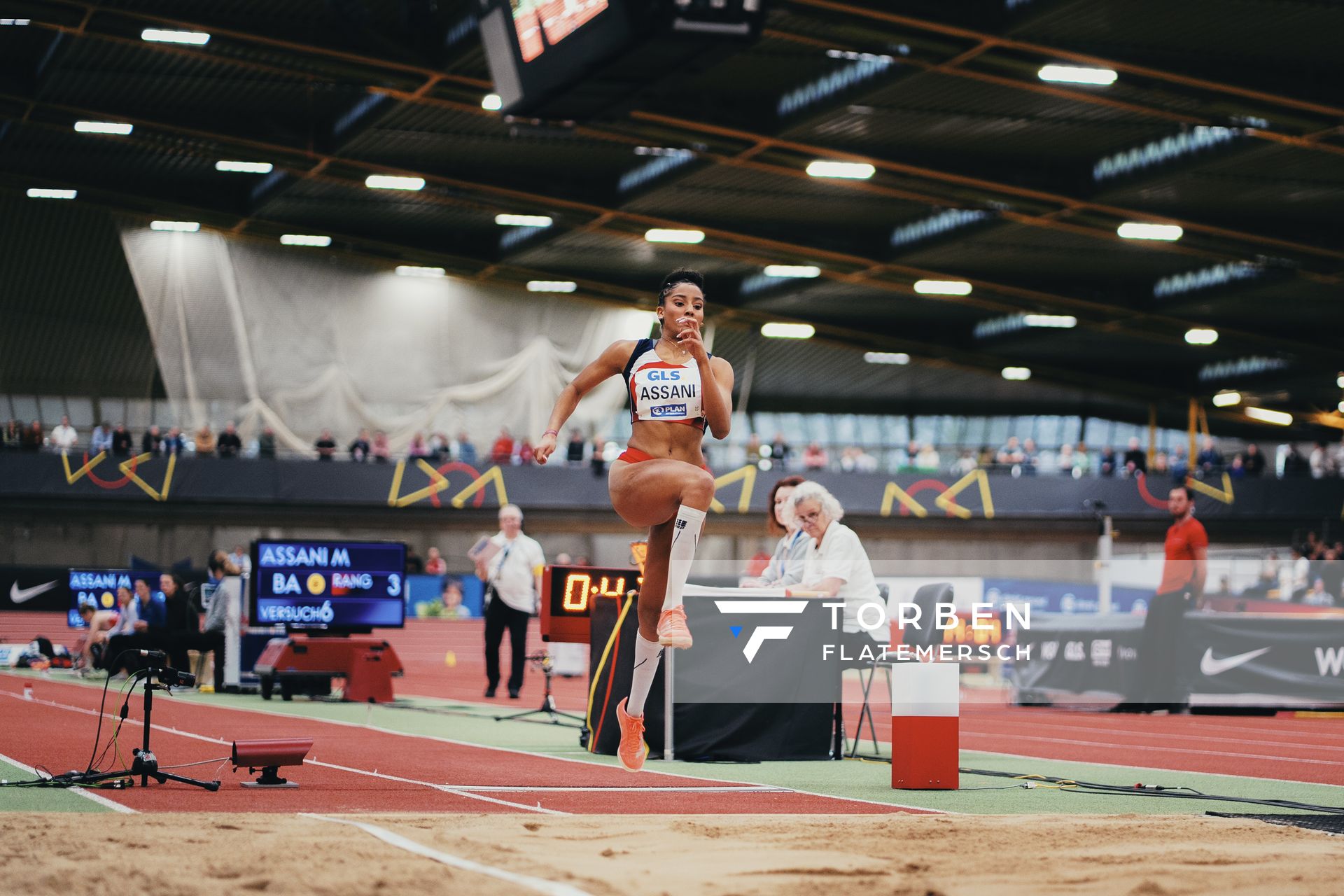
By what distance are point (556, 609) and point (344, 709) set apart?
4.06m

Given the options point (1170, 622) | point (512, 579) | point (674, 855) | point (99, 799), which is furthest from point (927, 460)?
point (674, 855)

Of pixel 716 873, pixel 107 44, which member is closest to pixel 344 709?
pixel 716 873

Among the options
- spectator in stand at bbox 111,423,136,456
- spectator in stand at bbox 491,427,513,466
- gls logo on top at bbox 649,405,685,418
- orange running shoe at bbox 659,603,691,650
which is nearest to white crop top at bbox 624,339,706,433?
gls logo on top at bbox 649,405,685,418

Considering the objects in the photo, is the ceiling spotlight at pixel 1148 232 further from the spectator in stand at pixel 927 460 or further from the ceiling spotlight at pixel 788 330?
the ceiling spotlight at pixel 788 330

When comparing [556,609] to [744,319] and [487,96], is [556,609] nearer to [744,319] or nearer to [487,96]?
[487,96]

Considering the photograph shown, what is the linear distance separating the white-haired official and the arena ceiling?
3.15m

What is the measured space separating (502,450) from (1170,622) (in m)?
21.8

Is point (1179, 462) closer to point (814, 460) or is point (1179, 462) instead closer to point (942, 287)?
point (814, 460)

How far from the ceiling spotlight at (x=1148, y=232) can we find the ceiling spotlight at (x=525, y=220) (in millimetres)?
11768

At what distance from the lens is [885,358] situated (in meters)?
43.4

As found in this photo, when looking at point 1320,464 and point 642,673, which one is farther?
point 1320,464

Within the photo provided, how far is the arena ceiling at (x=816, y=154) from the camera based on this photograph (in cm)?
1972

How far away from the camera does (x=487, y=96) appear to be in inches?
885

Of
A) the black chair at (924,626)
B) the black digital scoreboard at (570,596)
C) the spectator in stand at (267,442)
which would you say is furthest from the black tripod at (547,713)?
the spectator in stand at (267,442)
